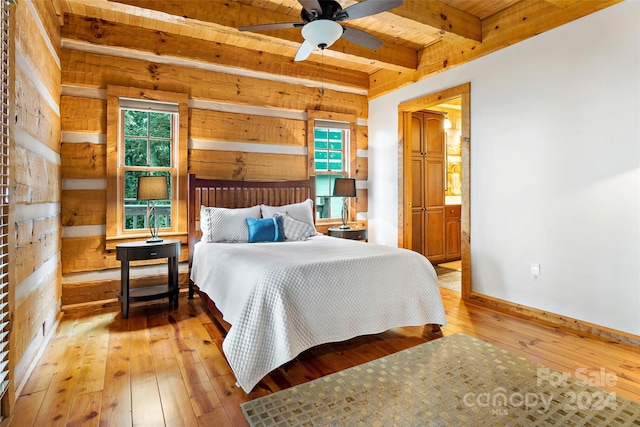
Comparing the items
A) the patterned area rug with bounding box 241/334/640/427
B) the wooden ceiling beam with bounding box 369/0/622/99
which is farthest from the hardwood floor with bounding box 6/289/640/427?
the wooden ceiling beam with bounding box 369/0/622/99

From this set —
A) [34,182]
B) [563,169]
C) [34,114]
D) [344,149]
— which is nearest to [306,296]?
[34,182]

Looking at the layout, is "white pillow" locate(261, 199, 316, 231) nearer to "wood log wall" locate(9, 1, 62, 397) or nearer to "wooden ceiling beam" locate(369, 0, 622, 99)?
"wood log wall" locate(9, 1, 62, 397)

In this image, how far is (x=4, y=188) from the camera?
73.5 inches

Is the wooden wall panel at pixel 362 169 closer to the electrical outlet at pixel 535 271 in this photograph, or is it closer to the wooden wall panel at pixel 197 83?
the wooden wall panel at pixel 197 83

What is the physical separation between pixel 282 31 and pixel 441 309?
3141mm

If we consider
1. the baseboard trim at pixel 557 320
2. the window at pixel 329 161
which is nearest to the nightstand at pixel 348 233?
the window at pixel 329 161

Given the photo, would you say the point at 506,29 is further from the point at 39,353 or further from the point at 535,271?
the point at 39,353

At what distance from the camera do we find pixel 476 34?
148 inches

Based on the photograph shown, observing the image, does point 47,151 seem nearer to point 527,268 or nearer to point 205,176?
point 205,176

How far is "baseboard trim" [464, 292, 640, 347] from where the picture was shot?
2768mm

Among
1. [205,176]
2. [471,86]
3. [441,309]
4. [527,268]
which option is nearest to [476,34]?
[471,86]

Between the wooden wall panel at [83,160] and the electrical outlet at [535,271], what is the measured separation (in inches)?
175

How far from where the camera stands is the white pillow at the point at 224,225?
3717 millimetres

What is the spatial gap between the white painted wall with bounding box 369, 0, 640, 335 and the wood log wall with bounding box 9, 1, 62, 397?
394 cm
